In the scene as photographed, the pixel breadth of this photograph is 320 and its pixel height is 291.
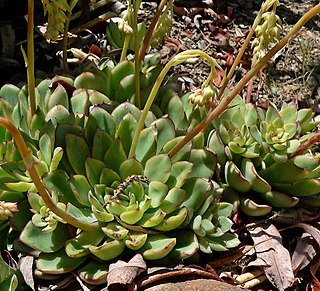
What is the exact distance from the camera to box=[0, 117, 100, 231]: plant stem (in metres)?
1.48

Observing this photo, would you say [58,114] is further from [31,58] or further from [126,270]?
[126,270]

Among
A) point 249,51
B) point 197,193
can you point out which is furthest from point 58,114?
point 249,51

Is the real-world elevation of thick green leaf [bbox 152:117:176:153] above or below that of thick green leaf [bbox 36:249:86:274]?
above

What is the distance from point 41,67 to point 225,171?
131 centimetres

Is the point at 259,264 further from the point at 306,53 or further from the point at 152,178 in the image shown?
the point at 306,53

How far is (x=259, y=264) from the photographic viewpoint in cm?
230

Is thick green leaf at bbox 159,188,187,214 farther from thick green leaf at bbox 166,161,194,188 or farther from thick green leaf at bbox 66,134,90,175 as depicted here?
thick green leaf at bbox 66,134,90,175

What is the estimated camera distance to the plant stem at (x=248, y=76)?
1.77 meters

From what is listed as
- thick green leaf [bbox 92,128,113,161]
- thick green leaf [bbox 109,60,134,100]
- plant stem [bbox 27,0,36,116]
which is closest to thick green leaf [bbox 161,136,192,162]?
thick green leaf [bbox 92,128,113,161]

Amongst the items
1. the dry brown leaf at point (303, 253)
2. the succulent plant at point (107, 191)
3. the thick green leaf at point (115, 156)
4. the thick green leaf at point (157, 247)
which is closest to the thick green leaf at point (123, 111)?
the succulent plant at point (107, 191)

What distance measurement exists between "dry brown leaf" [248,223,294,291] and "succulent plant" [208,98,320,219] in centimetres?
8

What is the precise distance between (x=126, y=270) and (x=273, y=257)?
681 mm

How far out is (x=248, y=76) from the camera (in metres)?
1.93

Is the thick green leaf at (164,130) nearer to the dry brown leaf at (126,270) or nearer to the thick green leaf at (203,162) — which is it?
the thick green leaf at (203,162)
